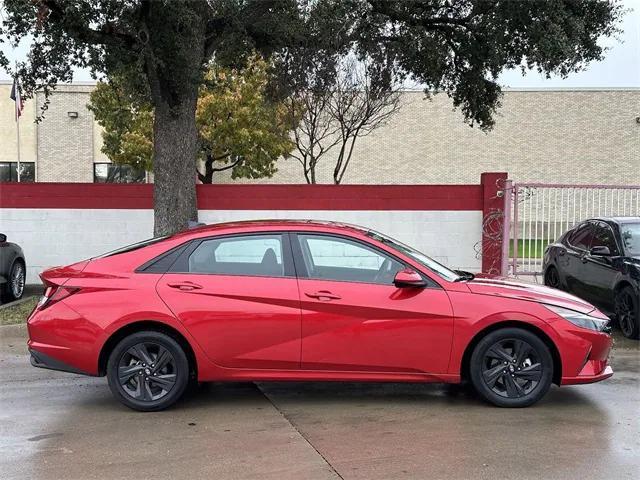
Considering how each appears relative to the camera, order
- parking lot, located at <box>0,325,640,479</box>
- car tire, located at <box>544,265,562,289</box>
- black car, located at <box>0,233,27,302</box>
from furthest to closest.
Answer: black car, located at <box>0,233,27,302</box>, car tire, located at <box>544,265,562,289</box>, parking lot, located at <box>0,325,640,479</box>

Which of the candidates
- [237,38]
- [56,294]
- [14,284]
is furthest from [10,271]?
[56,294]

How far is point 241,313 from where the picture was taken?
5.21 m

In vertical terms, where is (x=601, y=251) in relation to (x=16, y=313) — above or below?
above

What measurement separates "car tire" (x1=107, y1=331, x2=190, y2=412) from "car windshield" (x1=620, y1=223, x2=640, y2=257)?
6.00 m

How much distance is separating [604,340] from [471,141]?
1062 inches

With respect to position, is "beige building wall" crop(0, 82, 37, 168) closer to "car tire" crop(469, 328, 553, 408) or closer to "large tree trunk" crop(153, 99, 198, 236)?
"large tree trunk" crop(153, 99, 198, 236)

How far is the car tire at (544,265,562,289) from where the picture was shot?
397 inches

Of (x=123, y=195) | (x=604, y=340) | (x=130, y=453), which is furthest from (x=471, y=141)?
(x=130, y=453)

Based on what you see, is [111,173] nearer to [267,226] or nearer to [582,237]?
[582,237]

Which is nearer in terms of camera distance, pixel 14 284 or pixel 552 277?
pixel 552 277

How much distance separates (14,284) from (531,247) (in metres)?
9.15

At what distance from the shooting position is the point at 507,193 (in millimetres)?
11914

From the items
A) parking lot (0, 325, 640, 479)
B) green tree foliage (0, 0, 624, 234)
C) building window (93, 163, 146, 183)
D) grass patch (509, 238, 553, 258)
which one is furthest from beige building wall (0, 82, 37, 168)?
parking lot (0, 325, 640, 479)

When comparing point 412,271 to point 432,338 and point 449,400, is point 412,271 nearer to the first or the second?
point 432,338
